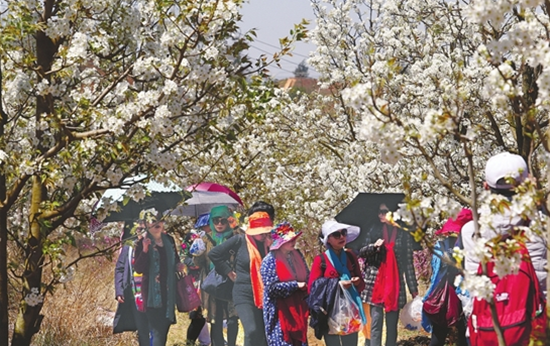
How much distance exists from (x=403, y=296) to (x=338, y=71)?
3.96 metres

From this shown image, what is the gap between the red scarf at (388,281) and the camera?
8.00 m

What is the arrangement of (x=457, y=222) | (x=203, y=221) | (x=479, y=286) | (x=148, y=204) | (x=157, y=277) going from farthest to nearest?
(x=203, y=221) → (x=157, y=277) → (x=148, y=204) → (x=457, y=222) → (x=479, y=286)

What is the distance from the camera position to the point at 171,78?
536cm

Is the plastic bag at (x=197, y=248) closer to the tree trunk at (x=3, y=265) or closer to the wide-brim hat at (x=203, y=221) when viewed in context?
the wide-brim hat at (x=203, y=221)

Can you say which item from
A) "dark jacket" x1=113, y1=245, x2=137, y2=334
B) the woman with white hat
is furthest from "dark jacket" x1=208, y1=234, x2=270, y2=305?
"dark jacket" x1=113, y1=245, x2=137, y2=334

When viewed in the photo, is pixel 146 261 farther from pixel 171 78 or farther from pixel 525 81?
pixel 525 81

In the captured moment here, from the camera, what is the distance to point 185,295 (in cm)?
806

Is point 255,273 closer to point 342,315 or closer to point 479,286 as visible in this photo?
point 342,315

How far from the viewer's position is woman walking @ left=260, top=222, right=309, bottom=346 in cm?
736

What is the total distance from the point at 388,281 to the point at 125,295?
2388 mm

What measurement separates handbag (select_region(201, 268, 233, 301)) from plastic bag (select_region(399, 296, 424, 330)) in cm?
171

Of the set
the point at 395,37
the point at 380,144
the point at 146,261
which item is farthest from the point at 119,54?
the point at 395,37

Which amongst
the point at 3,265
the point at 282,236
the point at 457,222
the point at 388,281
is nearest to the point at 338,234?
the point at 282,236

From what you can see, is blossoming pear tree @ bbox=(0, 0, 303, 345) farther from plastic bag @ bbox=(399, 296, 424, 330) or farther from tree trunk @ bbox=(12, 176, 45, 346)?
plastic bag @ bbox=(399, 296, 424, 330)
